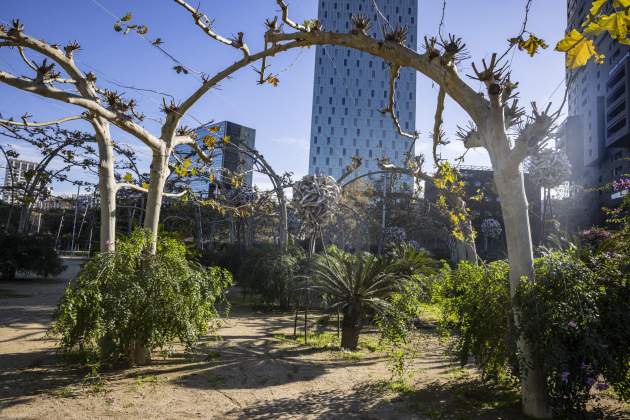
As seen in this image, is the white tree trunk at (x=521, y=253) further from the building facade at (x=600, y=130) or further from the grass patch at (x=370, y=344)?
the building facade at (x=600, y=130)

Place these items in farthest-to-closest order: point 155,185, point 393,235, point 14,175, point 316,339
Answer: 1. point 393,235
2. point 14,175
3. point 316,339
4. point 155,185

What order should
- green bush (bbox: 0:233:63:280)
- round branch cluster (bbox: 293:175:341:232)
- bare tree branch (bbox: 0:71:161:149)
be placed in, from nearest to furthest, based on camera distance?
1. bare tree branch (bbox: 0:71:161:149)
2. round branch cluster (bbox: 293:175:341:232)
3. green bush (bbox: 0:233:63:280)

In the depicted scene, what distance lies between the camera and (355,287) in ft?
23.4

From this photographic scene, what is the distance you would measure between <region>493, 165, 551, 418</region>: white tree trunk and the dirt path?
0.94ft

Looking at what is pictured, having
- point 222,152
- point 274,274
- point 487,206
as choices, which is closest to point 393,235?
point 274,274

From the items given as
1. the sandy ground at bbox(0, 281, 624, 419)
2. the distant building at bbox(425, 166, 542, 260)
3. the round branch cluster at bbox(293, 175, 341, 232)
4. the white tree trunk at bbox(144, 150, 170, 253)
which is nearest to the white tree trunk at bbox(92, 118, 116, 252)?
the white tree trunk at bbox(144, 150, 170, 253)

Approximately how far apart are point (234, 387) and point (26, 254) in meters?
15.9

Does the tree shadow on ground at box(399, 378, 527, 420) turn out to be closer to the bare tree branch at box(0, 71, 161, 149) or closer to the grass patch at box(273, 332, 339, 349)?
the grass patch at box(273, 332, 339, 349)

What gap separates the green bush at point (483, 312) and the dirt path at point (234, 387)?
19.0 inches

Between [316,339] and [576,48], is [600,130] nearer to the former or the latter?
[316,339]

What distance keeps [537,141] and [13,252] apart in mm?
18762

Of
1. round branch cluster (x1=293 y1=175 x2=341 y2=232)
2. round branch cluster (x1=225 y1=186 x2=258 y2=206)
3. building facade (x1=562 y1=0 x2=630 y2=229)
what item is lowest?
round branch cluster (x1=293 y1=175 x2=341 y2=232)

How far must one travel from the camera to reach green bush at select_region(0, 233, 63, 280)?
16312 mm

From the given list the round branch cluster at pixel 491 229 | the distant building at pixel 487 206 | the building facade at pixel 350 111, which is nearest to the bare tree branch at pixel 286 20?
the round branch cluster at pixel 491 229
